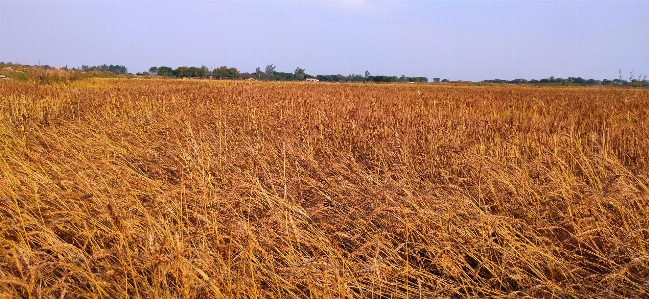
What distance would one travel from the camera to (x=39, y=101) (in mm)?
8055

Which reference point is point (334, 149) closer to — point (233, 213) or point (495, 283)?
point (233, 213)

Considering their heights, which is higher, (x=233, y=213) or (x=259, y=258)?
(x=233, y=213)

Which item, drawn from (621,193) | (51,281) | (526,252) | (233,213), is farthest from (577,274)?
(51,281)

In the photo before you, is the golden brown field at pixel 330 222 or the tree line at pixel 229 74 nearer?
the golden brown field at pixel 330 222

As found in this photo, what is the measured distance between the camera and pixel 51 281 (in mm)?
1869

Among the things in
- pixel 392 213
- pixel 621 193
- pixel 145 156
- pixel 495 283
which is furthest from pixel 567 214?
pixel 145 156

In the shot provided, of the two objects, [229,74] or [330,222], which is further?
[229,74]

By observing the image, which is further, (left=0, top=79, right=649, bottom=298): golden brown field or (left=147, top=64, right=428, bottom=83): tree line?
(left=147, top=64, right=428, bottom=83): tree line

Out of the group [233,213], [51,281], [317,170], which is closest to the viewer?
[51,281]

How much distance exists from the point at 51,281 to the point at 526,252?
7.58 feet

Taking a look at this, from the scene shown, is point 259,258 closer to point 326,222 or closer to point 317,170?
point 326,222

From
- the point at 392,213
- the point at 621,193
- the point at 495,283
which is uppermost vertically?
the point at 621,193

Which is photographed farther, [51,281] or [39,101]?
[39,101]

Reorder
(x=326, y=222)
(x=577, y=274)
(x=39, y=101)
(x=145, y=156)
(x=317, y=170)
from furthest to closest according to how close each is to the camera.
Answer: (x=39, y=101) < (x=145, y=156) < (x=317, y=170) < (x=326, y=222) < (x=577, y=274)
